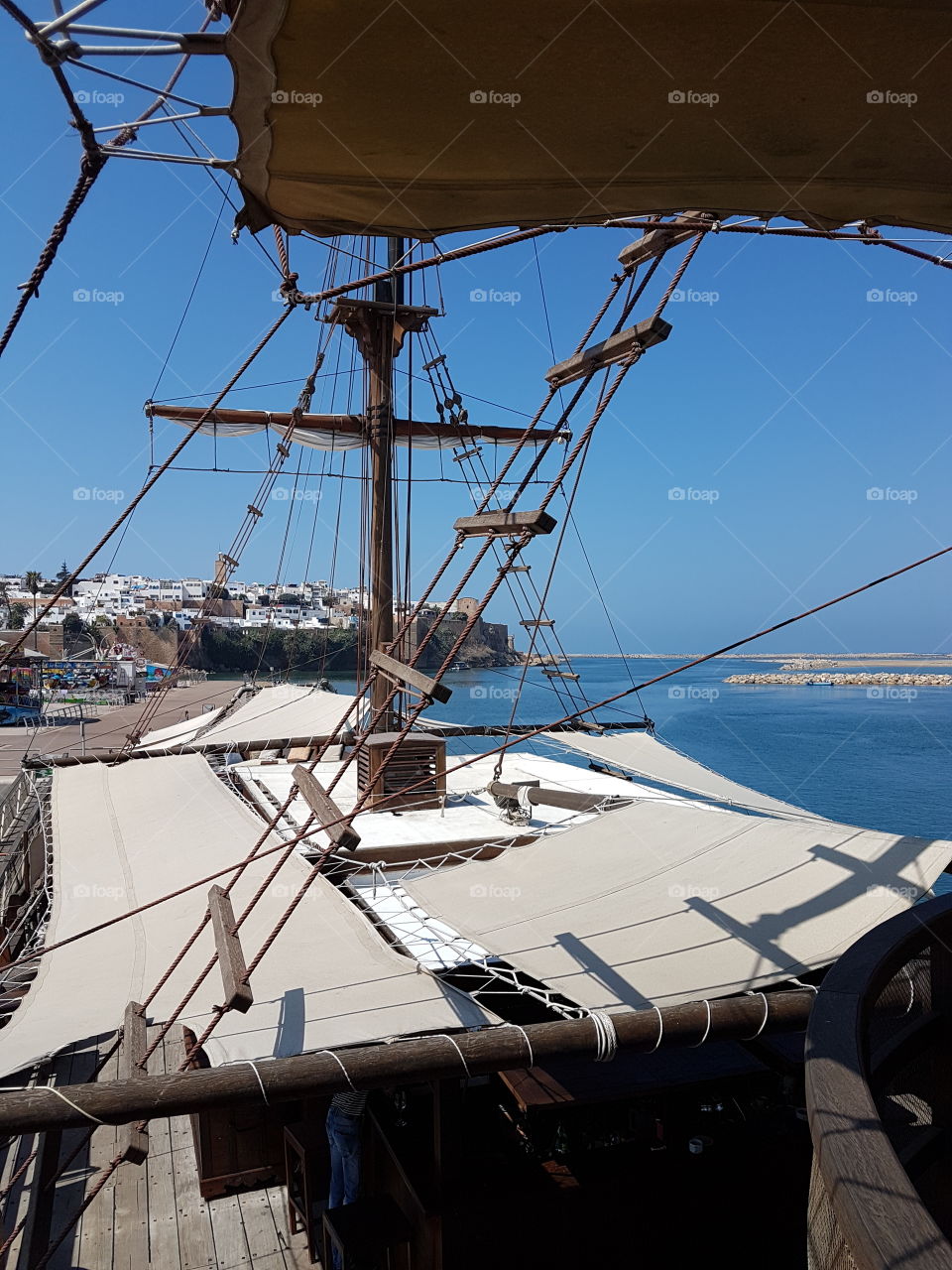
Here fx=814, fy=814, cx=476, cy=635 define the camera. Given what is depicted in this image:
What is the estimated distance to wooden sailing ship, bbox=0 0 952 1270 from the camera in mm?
2609

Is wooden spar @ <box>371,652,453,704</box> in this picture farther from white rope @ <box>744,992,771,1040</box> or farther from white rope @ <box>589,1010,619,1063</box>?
white rope @ <box>744,992,771,1040</box>

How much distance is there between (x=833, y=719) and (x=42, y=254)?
198 feet

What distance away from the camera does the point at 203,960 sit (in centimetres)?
468

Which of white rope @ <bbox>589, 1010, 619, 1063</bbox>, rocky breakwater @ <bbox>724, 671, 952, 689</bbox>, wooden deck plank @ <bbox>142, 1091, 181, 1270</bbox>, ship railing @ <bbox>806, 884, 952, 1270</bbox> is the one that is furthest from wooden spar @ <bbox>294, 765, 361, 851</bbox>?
rocky breakwater @ <bbox>724, 671, 952, 689</bbox>

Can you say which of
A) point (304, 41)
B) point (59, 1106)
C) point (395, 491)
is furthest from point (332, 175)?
point (395, 491)

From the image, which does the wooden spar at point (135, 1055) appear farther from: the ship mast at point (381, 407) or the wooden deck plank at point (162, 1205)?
the ship mast at point (381, 407)

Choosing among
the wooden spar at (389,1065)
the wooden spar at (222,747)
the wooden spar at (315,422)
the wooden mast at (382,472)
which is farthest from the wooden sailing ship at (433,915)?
the wooden spar at (315,422)

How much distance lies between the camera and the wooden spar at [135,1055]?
3522mm

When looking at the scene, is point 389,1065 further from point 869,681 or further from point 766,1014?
point 869,681

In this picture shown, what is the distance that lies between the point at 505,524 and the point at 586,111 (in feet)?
7.62

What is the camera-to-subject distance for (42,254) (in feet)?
10.9

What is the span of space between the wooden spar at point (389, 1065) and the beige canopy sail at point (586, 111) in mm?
3465

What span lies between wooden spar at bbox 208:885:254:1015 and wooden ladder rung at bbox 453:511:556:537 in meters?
2.54

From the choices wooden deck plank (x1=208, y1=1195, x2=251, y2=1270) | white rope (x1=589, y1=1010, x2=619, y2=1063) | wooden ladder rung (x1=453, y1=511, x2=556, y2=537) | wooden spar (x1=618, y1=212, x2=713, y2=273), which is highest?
wooden spar (x1=618, y1=212, x2=713, y2=273)
